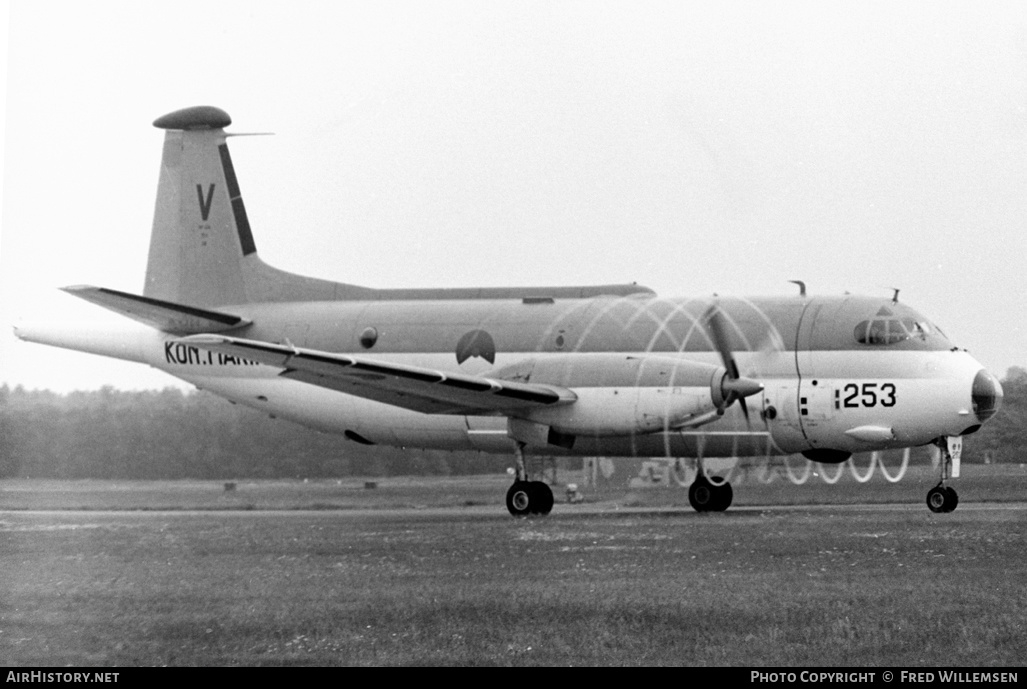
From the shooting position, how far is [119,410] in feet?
104

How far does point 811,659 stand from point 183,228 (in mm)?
23872

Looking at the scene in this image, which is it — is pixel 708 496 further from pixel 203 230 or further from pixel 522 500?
pixel 203 230

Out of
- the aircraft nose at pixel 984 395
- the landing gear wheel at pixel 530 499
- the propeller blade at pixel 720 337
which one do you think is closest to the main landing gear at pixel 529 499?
the landing gear wheel at pixel 530 499

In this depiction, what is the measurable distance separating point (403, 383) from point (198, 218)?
10123 millimetres

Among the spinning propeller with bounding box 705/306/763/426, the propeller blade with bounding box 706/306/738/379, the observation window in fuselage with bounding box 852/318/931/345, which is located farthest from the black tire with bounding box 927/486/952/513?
the propeller blade with bounding box 706/306/738/379

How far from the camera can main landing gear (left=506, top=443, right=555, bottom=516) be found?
88.2 feet

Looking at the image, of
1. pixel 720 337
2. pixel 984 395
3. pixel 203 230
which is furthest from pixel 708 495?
pixel 203 230

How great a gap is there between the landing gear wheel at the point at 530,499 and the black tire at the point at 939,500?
6.96 m

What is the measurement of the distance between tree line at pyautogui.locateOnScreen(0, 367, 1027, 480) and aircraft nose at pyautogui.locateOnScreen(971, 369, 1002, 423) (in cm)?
407

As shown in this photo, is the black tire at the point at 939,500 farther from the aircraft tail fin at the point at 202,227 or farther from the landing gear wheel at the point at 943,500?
the aircraft tail fin at the point at 202,227

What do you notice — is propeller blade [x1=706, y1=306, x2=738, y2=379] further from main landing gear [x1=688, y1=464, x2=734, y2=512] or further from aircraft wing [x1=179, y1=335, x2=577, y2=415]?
aircraft wing [x1=179, y1=335, x2=577, y2=415]
